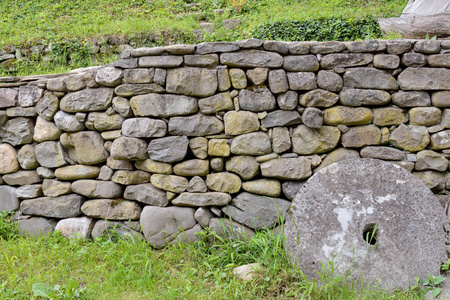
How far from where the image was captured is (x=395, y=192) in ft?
8.73

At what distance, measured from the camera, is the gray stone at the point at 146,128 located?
119 inches

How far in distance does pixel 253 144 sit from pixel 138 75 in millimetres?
1183

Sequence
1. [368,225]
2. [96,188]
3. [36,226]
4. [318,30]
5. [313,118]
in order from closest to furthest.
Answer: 1. [368,225]
2. [313,118]
3. [96,188]
4. [36,226]
5. [318,30]

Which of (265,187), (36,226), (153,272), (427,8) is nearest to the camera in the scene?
(153,272)

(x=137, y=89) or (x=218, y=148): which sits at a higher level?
(x=137, y=89)

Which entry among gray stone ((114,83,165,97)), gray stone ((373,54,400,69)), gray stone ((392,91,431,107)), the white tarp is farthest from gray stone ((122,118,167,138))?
A: the white tarp

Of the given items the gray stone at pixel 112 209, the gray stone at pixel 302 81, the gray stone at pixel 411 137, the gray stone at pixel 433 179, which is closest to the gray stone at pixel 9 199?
the gray stone at pixel 112 209

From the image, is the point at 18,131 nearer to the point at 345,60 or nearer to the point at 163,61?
the point at 163,61

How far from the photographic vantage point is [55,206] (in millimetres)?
3312

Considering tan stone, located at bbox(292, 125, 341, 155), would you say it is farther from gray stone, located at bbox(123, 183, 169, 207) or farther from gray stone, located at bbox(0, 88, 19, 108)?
gray stone, located at bbox(0, 88, 19, 108)

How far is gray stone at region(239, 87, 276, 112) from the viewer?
2979 millimetres

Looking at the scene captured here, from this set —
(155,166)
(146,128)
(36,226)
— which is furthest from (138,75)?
(36,226)

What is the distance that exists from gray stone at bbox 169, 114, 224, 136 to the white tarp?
7.63 ft

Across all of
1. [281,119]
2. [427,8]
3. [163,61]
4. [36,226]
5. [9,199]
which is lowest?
[36,226]
